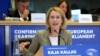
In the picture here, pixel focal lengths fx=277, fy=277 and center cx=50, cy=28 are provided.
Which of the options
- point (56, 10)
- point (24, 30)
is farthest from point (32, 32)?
point (56, 10)

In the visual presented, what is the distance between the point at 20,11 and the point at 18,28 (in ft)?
2.19

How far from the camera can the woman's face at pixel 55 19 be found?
307 centimetres

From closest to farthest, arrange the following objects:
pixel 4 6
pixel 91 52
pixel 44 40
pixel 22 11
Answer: pixel 91 52, pixel 44 40, pixel 22 11, pixel 4 6

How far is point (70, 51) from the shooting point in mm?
2229

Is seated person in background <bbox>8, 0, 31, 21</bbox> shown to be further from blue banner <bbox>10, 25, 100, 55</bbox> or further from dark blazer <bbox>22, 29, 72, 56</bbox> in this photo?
dark blazer <bbox>22, 29, 72, 56</bbox>

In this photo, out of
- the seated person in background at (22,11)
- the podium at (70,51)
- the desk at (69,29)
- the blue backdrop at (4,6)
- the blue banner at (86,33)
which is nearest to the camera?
the podium at (70,51)

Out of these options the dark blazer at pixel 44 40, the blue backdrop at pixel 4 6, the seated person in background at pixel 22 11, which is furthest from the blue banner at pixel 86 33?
the blue backdrop at pixel 4 6

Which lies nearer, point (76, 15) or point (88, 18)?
point (88, 18)

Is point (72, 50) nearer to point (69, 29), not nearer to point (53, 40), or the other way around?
point (53, 40)

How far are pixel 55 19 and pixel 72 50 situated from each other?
879mm

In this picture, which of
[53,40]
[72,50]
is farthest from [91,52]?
[53,40]

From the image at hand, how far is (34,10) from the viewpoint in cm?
871

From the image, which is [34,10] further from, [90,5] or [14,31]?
[14,31]

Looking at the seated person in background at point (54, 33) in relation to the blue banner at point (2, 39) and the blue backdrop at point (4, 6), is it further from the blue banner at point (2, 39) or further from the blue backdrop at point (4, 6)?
the blue backdrop at point (4, 6)
